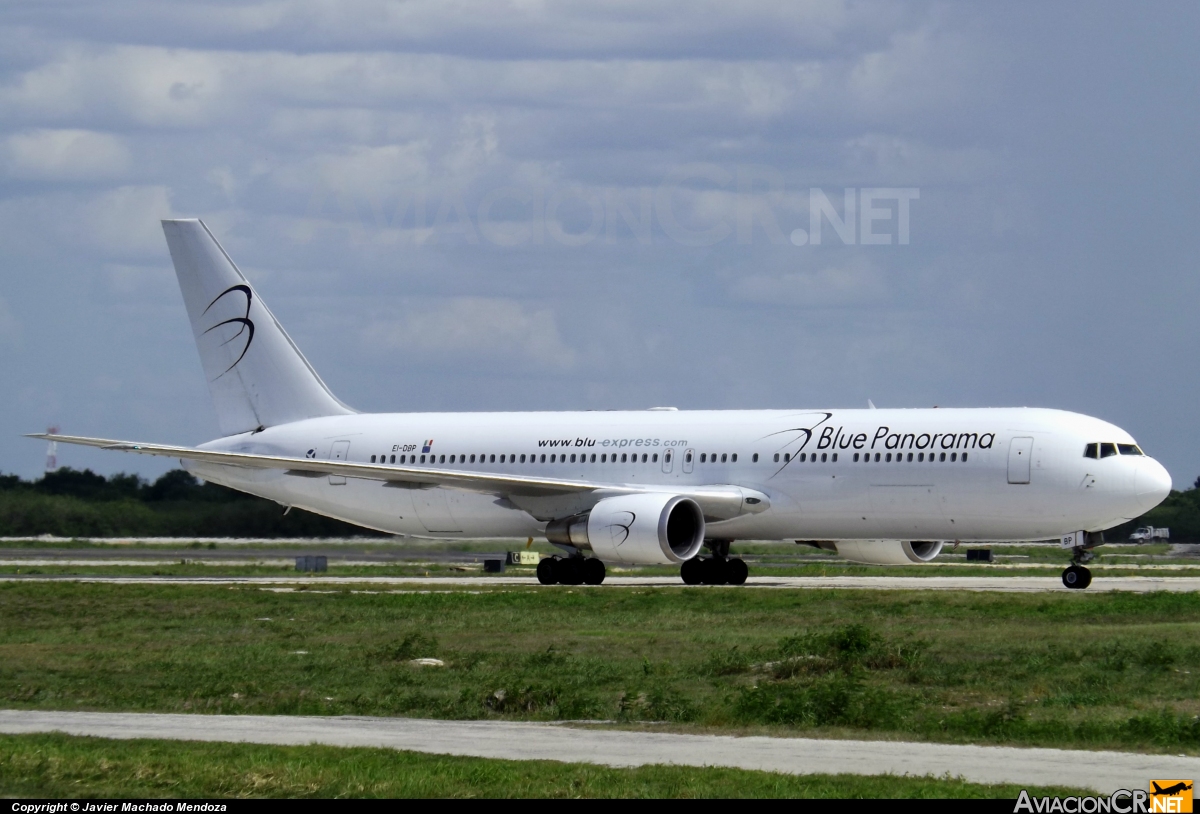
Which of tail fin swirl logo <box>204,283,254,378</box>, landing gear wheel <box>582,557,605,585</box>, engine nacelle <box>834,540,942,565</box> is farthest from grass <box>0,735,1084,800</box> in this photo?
tail fin swirl logo <box>204,283,254,378</box>

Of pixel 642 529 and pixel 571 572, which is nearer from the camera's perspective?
pixel 642 529

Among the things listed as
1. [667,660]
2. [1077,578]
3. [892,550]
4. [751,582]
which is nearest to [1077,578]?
[1077,578]

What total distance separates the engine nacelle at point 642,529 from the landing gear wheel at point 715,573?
2.52 m

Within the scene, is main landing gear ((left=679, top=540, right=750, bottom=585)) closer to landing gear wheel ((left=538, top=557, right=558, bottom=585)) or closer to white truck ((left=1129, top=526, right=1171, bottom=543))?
landing gear wheel ((left=538, top=557, right=558, bottom=585))

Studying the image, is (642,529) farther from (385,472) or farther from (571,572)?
(385,472)

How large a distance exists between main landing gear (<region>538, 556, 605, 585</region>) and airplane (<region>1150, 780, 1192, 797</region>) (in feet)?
95.8

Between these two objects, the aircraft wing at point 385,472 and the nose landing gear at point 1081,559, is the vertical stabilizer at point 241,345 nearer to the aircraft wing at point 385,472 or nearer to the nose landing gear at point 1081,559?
the aircraft wing at point 385,472

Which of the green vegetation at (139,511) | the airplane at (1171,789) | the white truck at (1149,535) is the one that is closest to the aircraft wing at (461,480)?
the green vegetation at (139,511)

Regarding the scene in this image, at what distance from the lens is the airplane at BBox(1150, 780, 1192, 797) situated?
12.1 meters

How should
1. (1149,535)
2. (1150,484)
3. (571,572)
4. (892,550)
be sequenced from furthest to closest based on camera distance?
(1149,535)
(892,550)
(571,572)
(1150,484)

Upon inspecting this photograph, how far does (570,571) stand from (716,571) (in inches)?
145

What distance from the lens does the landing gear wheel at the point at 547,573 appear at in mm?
41406

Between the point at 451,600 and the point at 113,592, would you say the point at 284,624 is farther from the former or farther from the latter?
the point at 113,592

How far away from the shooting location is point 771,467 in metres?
39.8
